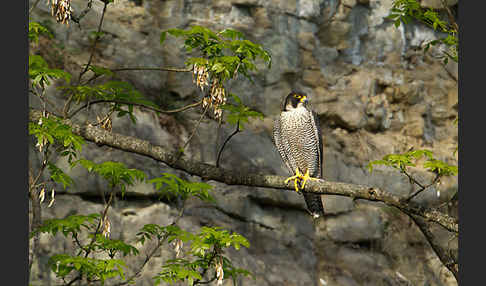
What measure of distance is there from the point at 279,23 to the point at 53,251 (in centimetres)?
560

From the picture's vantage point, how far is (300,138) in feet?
19.1

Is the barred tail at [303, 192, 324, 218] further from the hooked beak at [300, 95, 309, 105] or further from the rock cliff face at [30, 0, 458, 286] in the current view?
the rock cliff face at [30, 0, 458, 286]

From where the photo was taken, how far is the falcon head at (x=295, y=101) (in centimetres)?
564

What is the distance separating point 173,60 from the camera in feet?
28.3

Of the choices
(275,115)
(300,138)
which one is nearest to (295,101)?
(300,138)

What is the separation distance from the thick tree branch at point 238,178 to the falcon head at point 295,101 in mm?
1367

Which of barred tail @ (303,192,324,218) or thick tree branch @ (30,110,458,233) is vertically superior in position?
thick tree branch @ (30,110,458,233)

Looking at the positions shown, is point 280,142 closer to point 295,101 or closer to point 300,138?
point 300,138

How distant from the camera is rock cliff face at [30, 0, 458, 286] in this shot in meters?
7.31

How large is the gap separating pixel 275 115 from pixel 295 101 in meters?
3.40

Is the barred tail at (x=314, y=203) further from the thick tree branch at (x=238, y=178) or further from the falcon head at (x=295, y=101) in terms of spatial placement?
the thick tree branch at (x=238, y=178)

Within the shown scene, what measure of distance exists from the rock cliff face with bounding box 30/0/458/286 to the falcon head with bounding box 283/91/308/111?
2234 mm

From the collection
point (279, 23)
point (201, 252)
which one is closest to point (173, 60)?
point (279, 23)

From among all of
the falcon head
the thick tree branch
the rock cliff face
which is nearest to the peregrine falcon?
the falcon head
